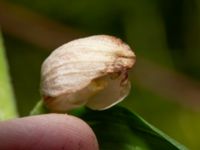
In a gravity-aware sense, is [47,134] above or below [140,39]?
above

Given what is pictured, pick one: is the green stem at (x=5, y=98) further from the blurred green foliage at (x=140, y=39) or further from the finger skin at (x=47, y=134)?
the blurred green foliage at (x=140, y=39)

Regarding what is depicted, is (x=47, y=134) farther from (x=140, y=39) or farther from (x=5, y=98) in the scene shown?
(x=140, y=39)

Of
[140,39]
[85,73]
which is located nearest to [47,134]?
[85,73]

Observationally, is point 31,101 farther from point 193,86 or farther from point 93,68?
point 93,68

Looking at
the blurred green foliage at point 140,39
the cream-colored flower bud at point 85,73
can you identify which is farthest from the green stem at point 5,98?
the blurred green foliage at point 140,39

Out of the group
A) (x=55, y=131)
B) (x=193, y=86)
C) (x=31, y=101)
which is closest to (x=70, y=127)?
(x=55, y=131)

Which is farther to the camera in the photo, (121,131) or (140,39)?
(140,39)
